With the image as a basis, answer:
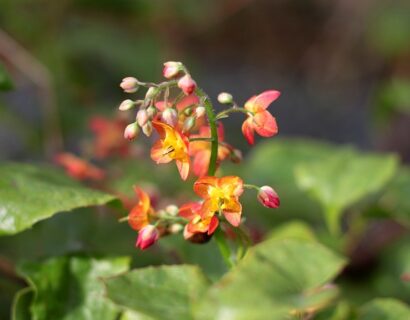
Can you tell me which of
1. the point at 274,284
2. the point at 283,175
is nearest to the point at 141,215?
the point at 274,284

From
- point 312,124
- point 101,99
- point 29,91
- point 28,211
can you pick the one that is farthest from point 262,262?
point 312,124

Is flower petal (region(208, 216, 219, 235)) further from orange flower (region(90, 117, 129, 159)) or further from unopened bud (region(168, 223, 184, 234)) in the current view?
orange flower (region(90, 117, 129, 159))

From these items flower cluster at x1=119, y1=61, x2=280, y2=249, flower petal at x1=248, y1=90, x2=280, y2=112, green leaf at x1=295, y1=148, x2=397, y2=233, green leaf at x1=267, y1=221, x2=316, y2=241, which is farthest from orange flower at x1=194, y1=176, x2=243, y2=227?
green leaf at x1=295, y1=148, x2=397, y2=233

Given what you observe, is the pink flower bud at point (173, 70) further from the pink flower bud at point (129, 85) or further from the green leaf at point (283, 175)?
the green leaf at point (283, 175)

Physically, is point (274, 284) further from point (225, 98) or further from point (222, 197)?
point (225, 98)

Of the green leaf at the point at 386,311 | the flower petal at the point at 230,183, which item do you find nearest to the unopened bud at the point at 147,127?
the flower petal at the point at 230,183

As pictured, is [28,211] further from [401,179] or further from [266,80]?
[266,80]
